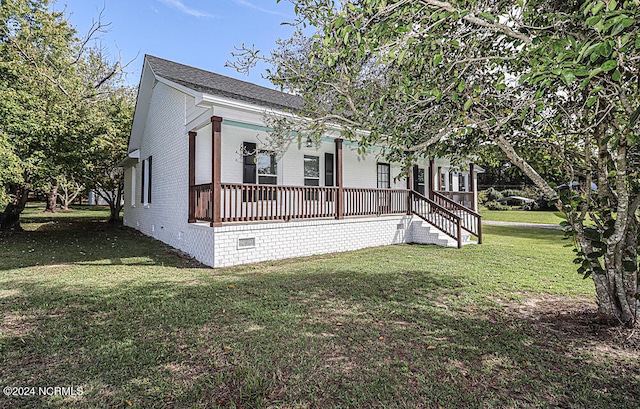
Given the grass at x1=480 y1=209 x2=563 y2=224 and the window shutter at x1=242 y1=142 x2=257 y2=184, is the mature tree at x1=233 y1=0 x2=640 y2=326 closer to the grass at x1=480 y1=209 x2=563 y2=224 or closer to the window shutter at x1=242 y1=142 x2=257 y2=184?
the window shutter at x1=242 y1=142 x2=257 y2=184

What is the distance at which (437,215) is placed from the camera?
1200 cm

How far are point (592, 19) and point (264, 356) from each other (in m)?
3.63

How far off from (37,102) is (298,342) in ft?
44.3

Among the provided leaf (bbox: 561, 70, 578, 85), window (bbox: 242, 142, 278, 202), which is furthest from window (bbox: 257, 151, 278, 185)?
leaf (bbox: 561, 70, 578, 85)

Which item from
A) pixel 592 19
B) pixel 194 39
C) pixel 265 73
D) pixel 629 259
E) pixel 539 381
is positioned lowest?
pixel 539 381

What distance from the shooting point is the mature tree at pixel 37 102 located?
10479 millimetres

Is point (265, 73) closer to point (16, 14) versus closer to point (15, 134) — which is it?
point (15, 134)

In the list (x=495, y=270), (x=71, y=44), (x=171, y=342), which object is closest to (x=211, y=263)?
(x=171, y=342)

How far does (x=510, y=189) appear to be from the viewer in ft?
128

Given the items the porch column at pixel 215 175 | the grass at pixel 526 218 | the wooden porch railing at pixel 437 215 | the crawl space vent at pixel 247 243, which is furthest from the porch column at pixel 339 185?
the grass at pixel 526 218

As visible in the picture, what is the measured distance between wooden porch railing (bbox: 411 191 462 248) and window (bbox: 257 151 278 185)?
531 centimetres

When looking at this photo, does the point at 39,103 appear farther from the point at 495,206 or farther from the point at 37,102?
the point at 495,206

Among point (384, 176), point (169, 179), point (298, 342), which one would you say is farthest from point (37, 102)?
point (298, 342)

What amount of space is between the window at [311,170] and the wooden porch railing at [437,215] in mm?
3721
